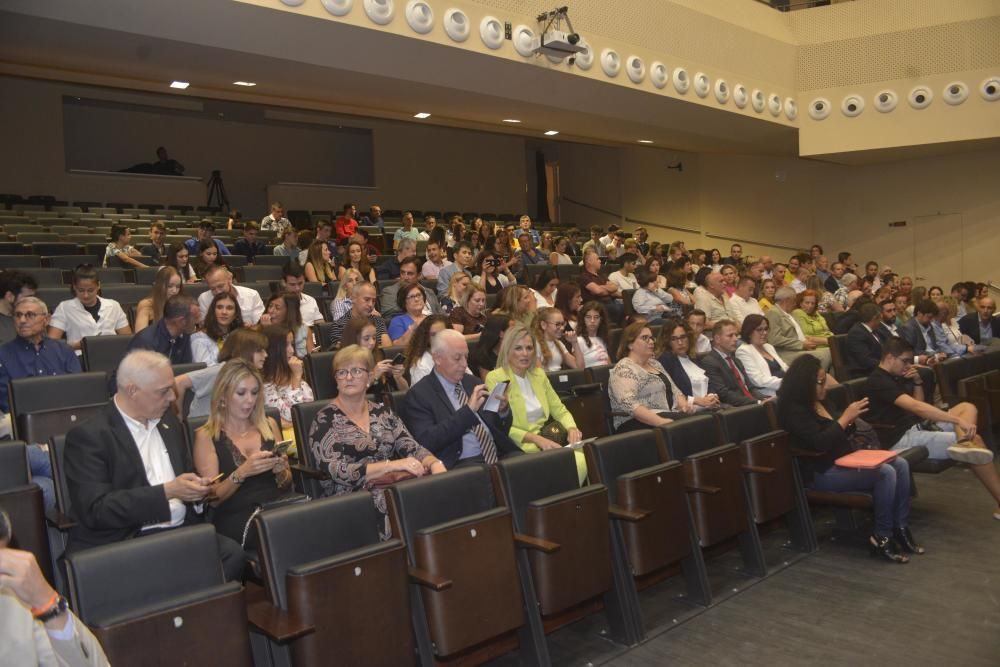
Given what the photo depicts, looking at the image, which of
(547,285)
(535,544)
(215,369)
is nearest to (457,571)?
(535,544)

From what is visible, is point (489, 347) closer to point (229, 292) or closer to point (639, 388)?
point (639, 388)

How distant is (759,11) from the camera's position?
10344 mm

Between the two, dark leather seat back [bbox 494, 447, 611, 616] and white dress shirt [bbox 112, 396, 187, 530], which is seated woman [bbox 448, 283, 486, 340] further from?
white dress shirt [bbox 112, 396, 187, 530]

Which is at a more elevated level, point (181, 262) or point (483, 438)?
point (181, 262)

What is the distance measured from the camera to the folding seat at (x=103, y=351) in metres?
4.29

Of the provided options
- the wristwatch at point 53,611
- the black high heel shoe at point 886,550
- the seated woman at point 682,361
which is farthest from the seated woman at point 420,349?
the wristwatch at point 53,611

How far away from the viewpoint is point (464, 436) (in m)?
3.36

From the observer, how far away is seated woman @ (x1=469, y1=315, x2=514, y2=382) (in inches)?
157

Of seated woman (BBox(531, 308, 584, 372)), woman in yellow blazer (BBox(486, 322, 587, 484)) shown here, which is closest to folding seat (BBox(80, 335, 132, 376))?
woman in yellow blazer (BBox(486, 322, 587, 484))

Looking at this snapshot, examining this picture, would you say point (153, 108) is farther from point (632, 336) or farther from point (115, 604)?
point (115, 604)

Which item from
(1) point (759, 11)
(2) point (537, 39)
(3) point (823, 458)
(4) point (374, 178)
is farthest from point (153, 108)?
(3) point (823, 458)

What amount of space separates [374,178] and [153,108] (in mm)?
3579

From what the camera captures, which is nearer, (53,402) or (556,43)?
(53,402)

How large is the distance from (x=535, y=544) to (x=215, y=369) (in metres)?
1.62
